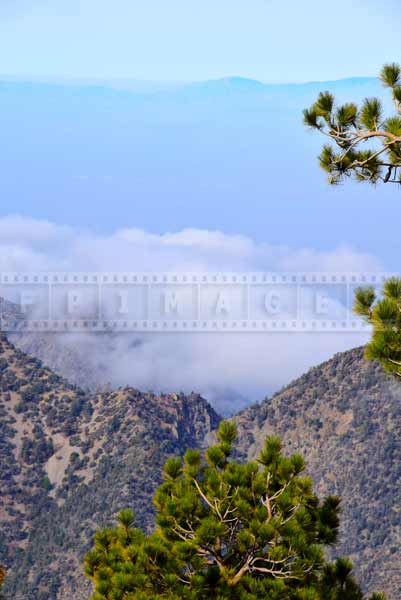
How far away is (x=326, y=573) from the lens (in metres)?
28.8

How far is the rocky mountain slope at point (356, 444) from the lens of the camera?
3809 inches

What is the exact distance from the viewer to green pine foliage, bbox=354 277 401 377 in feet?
78.3

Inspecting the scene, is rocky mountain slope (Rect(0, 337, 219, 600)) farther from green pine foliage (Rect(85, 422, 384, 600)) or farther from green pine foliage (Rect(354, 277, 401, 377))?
green pine foliage (Rect(354, 277, 401, 377))

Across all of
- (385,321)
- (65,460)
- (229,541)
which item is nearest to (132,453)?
(65,460)

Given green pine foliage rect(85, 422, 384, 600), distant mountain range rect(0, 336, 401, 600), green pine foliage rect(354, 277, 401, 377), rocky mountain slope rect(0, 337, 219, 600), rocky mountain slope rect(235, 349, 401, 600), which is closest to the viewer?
green pine foliage rect(354, 277, 401, 377)

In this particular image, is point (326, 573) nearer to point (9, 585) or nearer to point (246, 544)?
point (246, 544)

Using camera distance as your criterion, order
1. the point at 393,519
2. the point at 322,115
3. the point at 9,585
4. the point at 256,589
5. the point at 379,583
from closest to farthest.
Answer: the point at 322,115 → the point at 256,589 → the point at 379,583 → the point at 393,519 → the point at 9,585

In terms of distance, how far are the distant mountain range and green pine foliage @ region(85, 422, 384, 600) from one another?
62.0 m

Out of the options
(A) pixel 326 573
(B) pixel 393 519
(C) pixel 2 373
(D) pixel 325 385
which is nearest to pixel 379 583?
(B) pixel 393 519

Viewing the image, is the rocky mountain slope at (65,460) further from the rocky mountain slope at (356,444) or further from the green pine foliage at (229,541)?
the green pine foliage at (229,541)

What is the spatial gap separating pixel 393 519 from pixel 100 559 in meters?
71.2

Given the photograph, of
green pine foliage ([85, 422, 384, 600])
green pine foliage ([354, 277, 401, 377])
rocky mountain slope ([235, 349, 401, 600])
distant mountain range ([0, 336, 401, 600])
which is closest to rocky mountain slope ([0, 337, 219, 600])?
distant mountain range ([0, 336, 401, 600])

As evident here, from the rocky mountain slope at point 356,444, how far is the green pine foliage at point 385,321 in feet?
230

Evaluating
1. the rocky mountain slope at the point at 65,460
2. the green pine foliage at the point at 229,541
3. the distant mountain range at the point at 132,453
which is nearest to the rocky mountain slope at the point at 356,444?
the distant mountain range at the point at 132,453
